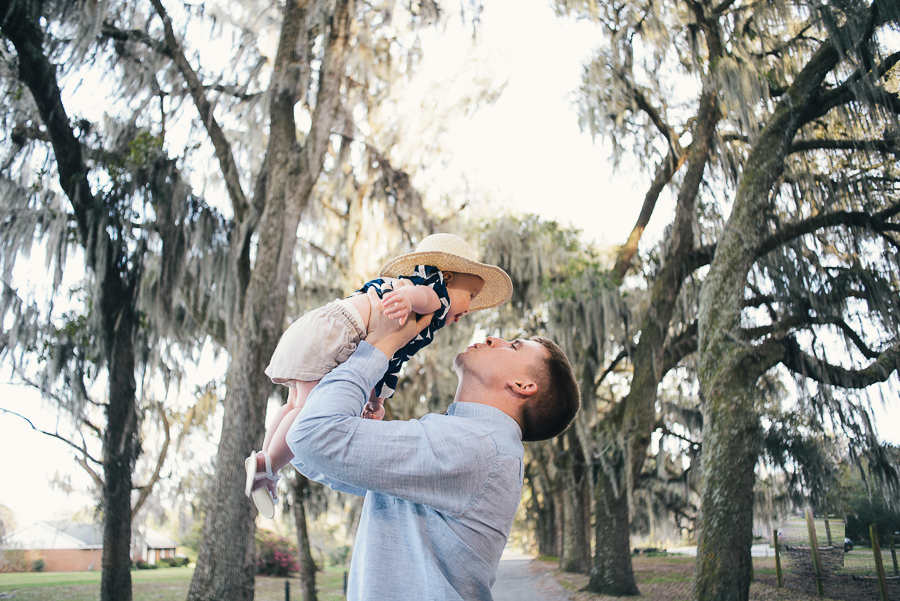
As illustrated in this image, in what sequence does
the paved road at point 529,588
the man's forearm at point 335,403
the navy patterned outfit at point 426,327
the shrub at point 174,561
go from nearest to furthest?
the man's forearm at point 335,403 < the navy patterned outfit at point 426,327 < the paved road at point 529,588 < the shrub at point 174,561

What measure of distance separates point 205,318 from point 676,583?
31.0 ft

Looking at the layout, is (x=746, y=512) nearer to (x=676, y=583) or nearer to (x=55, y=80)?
(x=676, y=583)

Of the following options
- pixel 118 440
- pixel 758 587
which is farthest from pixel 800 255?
pixel 118 440

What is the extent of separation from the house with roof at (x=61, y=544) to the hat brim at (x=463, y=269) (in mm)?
11329

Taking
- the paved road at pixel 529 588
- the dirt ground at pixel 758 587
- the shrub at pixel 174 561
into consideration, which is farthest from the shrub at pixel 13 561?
the shrub at pixel 174 561

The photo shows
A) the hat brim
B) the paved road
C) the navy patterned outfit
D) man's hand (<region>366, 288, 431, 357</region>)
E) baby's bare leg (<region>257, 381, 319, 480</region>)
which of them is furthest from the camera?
the paved road

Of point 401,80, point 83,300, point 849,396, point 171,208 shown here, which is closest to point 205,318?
A: point 83,300

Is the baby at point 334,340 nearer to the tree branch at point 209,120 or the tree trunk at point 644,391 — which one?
the tree branch at point 209,120

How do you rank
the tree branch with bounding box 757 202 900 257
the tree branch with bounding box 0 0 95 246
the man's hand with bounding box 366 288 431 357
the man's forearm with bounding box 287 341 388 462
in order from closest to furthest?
the man's forearm with bounding box 287 341 388 462 < the man's hand with bounding box 366 288 431 357 < the tree branch with bounding box 0 0 95 246 < the tree branch with bounding box 757 202 900 257

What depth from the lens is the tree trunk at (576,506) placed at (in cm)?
1292

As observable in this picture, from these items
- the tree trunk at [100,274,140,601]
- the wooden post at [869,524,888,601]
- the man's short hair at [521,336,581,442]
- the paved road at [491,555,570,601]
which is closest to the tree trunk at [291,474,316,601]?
the tree trunk at [100,274,140,601]

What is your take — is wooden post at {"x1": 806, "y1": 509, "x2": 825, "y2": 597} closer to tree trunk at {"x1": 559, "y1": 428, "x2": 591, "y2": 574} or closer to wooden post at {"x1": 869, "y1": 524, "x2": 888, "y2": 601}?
wooden post at {"x1": 869, "y1": 524, "x2": 888, "y2": 601}

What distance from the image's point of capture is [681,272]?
849cm

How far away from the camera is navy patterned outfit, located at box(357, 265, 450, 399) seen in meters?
1.42
